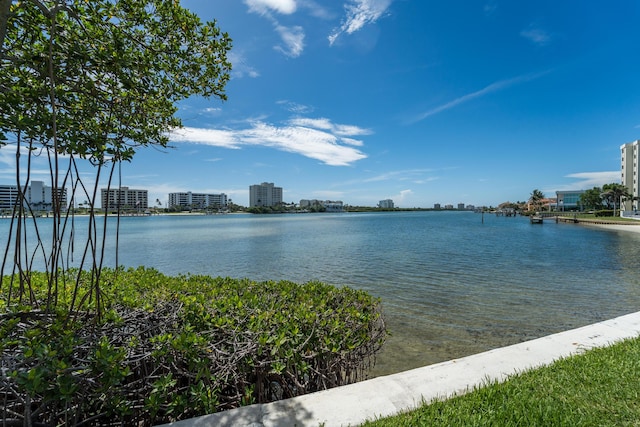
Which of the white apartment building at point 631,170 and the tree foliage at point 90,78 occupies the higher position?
the white apartment building at point 631,170

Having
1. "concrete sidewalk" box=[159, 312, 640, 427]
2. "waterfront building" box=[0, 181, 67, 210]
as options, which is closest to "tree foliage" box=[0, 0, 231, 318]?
"waterfront building" box=[0, 181, 67, 210]

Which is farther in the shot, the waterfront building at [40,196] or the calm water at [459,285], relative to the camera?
the calm water at [459,285]

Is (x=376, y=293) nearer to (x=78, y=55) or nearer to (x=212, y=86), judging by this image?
(x=212, y=86)

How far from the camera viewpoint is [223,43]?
4605 millimetres

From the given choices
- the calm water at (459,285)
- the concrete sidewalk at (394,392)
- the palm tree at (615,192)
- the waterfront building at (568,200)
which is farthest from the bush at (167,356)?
the waterfront building at (568,200)

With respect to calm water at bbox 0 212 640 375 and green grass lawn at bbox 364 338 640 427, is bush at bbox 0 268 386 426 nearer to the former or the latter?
green grass lawn at bbox 364 338 640 427

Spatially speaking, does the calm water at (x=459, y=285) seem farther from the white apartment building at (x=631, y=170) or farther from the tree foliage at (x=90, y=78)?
the white apartment building at (x=631, y=170)

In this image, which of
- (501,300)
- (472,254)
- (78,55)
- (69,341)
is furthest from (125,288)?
(472,254)

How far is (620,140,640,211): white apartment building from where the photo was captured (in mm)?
84938

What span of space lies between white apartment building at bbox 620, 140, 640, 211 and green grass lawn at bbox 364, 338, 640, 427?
377ft

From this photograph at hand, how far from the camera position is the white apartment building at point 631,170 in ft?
279

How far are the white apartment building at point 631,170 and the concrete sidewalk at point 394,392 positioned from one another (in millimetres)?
114469

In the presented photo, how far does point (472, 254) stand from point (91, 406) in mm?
26280

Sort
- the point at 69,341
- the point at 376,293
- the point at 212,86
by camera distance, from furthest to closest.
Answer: the point at 376,293, the point at 212,86, the point at 69,341
